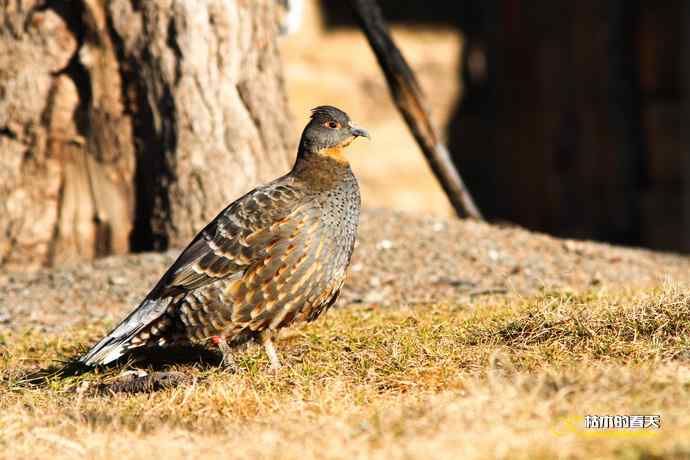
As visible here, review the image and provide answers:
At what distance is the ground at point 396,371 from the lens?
11.5ft

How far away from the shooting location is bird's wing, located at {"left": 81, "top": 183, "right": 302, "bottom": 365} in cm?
507

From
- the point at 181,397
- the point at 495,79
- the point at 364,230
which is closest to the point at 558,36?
the point at 495,79

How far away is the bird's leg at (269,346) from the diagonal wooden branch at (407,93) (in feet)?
9.93

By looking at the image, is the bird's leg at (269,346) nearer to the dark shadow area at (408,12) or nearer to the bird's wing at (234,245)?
the bird's wing at (234,245)

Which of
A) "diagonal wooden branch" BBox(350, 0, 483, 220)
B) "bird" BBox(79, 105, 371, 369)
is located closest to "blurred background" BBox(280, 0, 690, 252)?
"diagonal wooden branch" BBox(350, 0, 483, 220)

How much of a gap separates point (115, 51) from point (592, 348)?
4.07 m

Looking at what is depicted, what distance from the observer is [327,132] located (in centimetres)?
565

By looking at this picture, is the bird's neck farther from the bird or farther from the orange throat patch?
the bird

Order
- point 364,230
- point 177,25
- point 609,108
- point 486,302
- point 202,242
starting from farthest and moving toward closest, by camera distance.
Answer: point 609,108, point 364,230, point 177,25, point 486,302, point 202,242

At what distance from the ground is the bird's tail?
10 centimetres

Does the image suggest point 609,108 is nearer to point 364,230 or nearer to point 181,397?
point 364,230

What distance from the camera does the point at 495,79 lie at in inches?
485

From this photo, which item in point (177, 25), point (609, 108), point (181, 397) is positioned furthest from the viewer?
point (609, 108)

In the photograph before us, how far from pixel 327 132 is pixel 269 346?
1.26 meters
